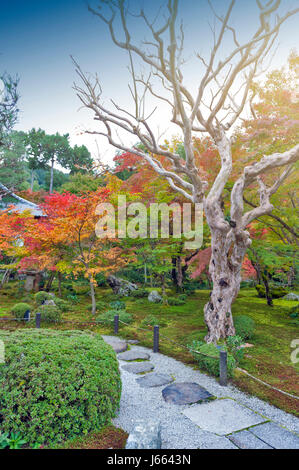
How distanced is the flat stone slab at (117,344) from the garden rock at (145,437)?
418 centimetres

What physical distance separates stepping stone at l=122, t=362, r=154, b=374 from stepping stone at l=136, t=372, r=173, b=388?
0.32m

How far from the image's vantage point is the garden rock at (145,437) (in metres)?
3.06

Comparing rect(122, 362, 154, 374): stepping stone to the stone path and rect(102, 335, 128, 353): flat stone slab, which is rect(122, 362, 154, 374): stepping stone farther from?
rect(102, 335, 128, 353): flat stone slab

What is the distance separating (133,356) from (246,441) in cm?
385

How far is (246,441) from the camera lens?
11.6ft

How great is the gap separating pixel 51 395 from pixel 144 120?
21.9 ft

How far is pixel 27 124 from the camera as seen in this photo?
1221 centimetres

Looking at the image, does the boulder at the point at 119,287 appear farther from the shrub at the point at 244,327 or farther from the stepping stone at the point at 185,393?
the stepping stone at the point at 185,393

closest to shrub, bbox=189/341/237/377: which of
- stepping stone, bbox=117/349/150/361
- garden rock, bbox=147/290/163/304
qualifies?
stepping stone, bbox=117/349/150/361

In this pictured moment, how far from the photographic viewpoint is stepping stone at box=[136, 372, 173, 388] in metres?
5.37

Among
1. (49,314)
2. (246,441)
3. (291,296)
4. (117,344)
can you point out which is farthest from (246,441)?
(291,296)

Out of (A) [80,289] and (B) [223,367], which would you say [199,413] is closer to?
(B) [223,367]
